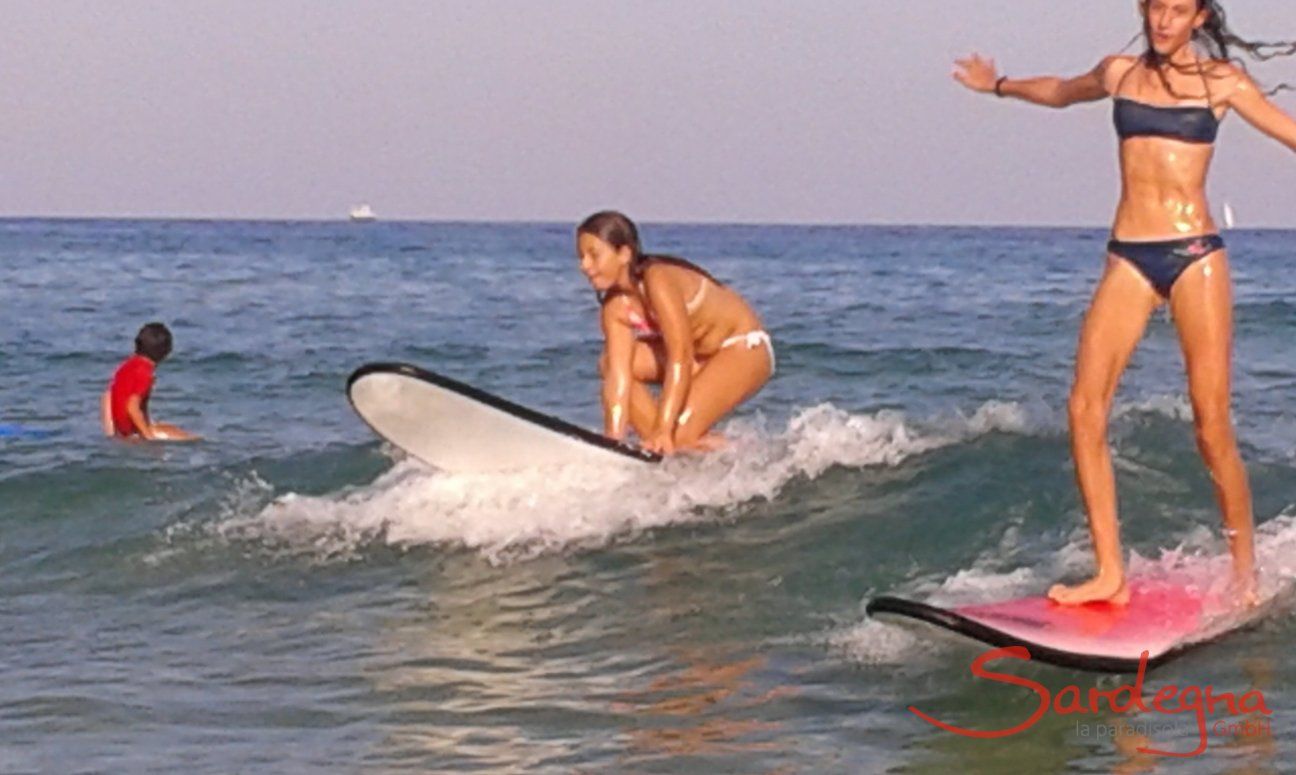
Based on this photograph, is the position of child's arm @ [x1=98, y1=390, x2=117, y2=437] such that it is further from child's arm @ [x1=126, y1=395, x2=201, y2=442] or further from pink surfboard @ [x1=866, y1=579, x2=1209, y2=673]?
pink surfboard @ [x1=866, y1=579, x2=1209, y2=673]

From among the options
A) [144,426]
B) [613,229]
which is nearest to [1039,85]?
[613,229]

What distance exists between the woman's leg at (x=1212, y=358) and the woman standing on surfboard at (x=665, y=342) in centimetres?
331

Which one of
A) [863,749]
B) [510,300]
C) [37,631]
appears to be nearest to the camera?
[863,749]

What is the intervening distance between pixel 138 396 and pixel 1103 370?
795cm

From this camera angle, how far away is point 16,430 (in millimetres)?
13383

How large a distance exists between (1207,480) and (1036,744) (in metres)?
4.68

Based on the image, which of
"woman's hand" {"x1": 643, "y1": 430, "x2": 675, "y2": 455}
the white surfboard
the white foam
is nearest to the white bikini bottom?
the white foam

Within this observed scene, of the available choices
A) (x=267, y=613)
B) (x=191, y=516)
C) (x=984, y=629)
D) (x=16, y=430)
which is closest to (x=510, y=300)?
(x=16, y=430)

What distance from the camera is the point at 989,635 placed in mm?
6285

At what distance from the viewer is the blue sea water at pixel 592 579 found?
620cm

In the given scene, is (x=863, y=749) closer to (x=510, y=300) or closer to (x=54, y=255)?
(x=510, y=300)

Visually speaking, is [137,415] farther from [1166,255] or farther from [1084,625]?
[1166,255]

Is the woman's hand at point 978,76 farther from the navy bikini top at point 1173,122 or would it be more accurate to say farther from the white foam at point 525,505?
the white foam at point 525,505

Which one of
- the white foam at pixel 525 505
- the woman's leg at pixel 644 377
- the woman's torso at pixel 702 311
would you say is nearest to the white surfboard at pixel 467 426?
the white foam at pixel 525 505
